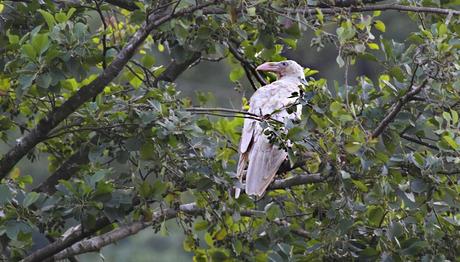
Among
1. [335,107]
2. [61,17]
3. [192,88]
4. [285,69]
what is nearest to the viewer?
[335,107]

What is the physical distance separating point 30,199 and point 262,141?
4.19 feet

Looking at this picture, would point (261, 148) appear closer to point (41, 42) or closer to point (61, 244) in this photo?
point (61, 244)

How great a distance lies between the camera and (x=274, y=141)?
4277mm

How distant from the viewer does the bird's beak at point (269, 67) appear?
5751mm

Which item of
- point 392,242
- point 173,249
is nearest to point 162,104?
point 392,242

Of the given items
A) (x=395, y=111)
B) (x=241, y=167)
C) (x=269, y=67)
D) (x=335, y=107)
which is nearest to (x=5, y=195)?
(x=241, y=167)

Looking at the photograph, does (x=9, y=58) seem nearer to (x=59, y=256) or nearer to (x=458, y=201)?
(x=59, y=256)

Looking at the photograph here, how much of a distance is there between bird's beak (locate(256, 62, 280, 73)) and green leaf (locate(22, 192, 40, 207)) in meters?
1.51

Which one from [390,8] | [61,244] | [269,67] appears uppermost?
[390,8]

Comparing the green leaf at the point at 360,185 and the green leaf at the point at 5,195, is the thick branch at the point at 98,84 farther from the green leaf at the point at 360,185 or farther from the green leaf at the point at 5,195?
Result: the green leaf at the point at 360,185

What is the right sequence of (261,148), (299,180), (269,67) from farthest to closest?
(269,67) < (261,148) < (299,180)

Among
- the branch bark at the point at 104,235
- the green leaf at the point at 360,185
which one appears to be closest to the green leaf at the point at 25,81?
the branch bark at the point at 104,235

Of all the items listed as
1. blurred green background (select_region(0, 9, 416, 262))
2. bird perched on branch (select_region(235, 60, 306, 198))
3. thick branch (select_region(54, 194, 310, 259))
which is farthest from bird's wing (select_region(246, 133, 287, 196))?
blurred green background (select_region(0, 9, 416, 262))

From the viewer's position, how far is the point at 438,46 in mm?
4359
